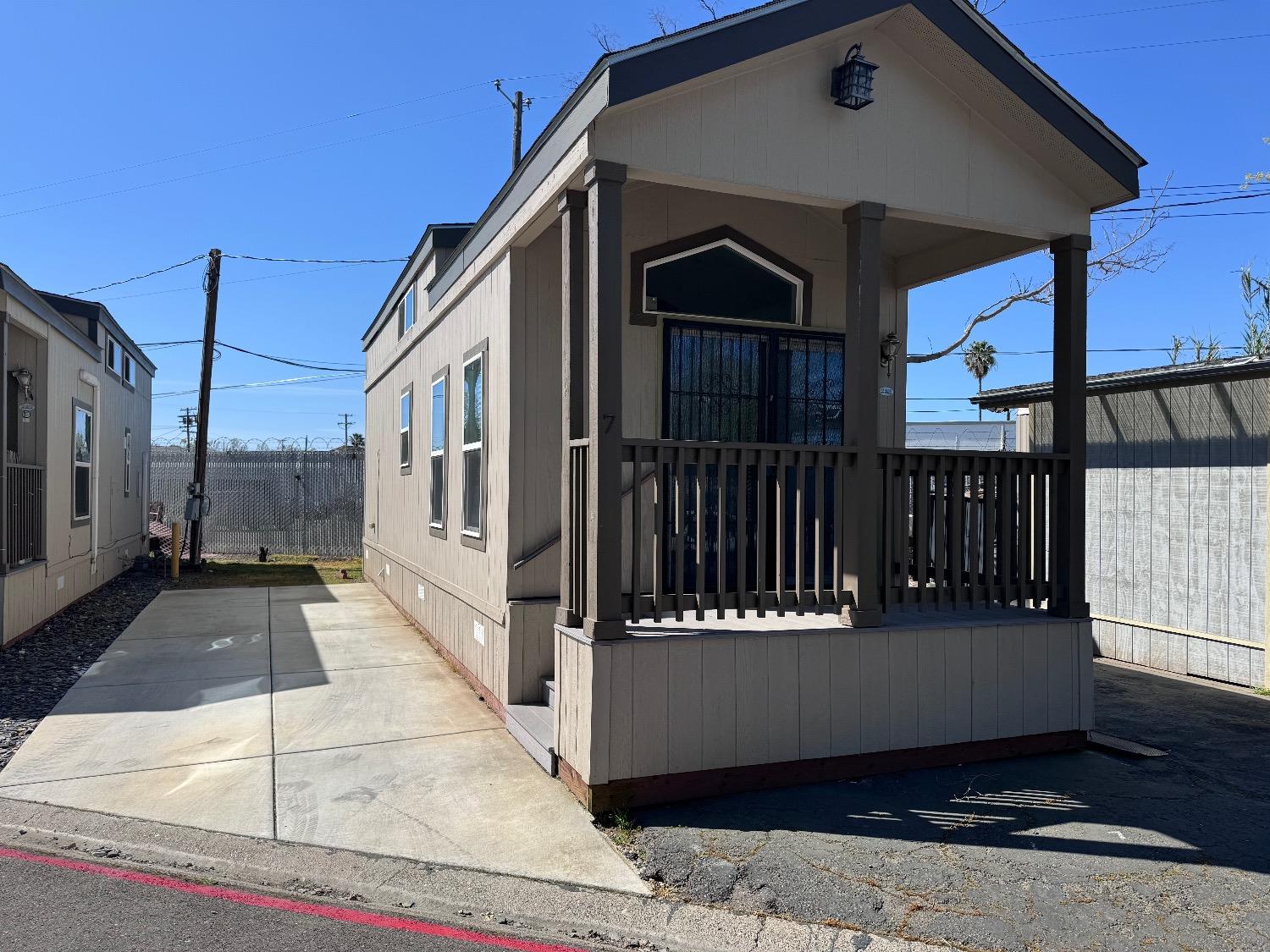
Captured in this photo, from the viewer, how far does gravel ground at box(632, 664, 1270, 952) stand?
3.13m

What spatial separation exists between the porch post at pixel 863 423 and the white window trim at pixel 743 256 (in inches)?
56.1

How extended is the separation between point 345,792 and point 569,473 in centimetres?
193

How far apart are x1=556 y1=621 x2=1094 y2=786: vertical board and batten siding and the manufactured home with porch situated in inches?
0.5

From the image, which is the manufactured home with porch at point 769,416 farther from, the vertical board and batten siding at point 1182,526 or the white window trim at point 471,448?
the vertical board and batten siding at point 1182,526

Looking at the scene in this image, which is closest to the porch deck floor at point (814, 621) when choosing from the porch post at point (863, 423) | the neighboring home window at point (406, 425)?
the porch post at point (863, 423)

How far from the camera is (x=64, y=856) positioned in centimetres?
370

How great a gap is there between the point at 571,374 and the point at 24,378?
282 inches

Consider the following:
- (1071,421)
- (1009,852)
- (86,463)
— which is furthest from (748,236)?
(86,463)

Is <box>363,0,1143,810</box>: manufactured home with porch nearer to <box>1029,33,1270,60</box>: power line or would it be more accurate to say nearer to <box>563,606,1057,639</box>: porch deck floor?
<box>563,606,1057,639</box>: porch deck floor

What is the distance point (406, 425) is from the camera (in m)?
9.98

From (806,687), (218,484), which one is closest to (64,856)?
(806,687)

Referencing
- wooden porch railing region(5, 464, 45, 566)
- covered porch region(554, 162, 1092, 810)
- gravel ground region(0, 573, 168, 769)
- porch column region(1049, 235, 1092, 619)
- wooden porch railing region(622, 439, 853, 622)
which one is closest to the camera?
covered porch region(554, 162, 1092, 810)

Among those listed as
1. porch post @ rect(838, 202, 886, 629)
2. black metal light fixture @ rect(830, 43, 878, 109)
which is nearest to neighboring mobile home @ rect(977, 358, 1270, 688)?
porch post @ rect(838, 202, 886, 629)

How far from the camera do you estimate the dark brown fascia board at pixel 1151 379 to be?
6.63m
